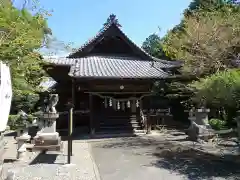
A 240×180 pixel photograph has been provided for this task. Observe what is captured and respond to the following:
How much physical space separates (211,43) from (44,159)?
9.07m

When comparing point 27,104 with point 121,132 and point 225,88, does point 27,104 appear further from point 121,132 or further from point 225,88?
point 225,88

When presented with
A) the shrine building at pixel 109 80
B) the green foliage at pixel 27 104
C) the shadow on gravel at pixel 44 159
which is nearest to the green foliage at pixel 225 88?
the shadow on gravel at pixel 44 159

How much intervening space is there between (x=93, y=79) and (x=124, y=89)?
2.13 meters

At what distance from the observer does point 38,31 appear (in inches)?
178

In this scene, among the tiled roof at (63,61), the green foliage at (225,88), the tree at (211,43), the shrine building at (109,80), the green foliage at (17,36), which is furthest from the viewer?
the tiled roof at (63,61)

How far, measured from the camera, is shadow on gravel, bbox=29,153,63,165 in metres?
7.66

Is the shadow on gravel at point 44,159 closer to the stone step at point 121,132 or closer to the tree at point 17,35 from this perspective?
the tree at point 17,35

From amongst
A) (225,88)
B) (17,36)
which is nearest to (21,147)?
(17,36)

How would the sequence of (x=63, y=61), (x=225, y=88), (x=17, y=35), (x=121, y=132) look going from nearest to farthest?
(x=17, y=35) → (x=225, y=88) → (x=121, y=132) → (x=63, y=61)

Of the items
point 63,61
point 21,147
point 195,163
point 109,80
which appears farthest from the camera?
point 63,61

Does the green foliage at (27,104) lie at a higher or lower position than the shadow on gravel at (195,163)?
higher

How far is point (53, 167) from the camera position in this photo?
7.03 m

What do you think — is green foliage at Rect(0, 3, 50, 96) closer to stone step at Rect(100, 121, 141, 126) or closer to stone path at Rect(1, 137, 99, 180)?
stone path at Rect(1, 137, 99, 180)

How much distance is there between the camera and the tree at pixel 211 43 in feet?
36.1
